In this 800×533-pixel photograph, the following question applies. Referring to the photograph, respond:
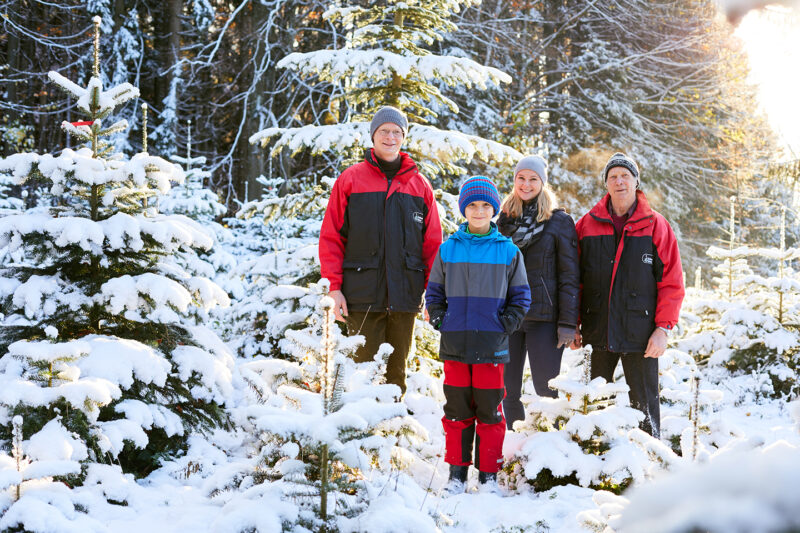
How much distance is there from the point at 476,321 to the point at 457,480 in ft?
3.41

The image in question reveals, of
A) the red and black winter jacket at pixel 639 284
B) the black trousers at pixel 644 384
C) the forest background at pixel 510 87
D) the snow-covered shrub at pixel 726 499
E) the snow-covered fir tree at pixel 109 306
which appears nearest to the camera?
the snow-covered shrub at pixel 726 499

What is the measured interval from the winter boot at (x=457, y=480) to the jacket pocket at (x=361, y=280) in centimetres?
126

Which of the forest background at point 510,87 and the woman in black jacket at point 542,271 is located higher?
the forest background at point 510,87

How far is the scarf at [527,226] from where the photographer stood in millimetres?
4402

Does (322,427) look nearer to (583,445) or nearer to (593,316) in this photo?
(583,445)

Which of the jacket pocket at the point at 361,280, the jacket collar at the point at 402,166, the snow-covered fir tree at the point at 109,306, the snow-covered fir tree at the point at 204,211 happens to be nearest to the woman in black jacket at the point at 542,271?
the jacket collar at the point at 402,166

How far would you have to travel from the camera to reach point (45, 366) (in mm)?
3342

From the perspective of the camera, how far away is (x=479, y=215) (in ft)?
12.9

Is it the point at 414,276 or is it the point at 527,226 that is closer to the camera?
the point at 414,276

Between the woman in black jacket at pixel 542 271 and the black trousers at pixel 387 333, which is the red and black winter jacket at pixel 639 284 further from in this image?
the black trousers at pixel 387 333

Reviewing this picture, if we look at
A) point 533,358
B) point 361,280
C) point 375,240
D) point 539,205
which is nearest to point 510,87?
point 539,205

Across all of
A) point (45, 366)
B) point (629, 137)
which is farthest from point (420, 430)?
point (629, 137)

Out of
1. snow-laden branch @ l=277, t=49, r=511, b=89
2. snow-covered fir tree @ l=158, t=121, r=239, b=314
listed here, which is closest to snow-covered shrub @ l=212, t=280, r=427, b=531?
snow-laden branch @ l=277, t=49, r=511, b=89

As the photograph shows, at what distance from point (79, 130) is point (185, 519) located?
2.86 metres
